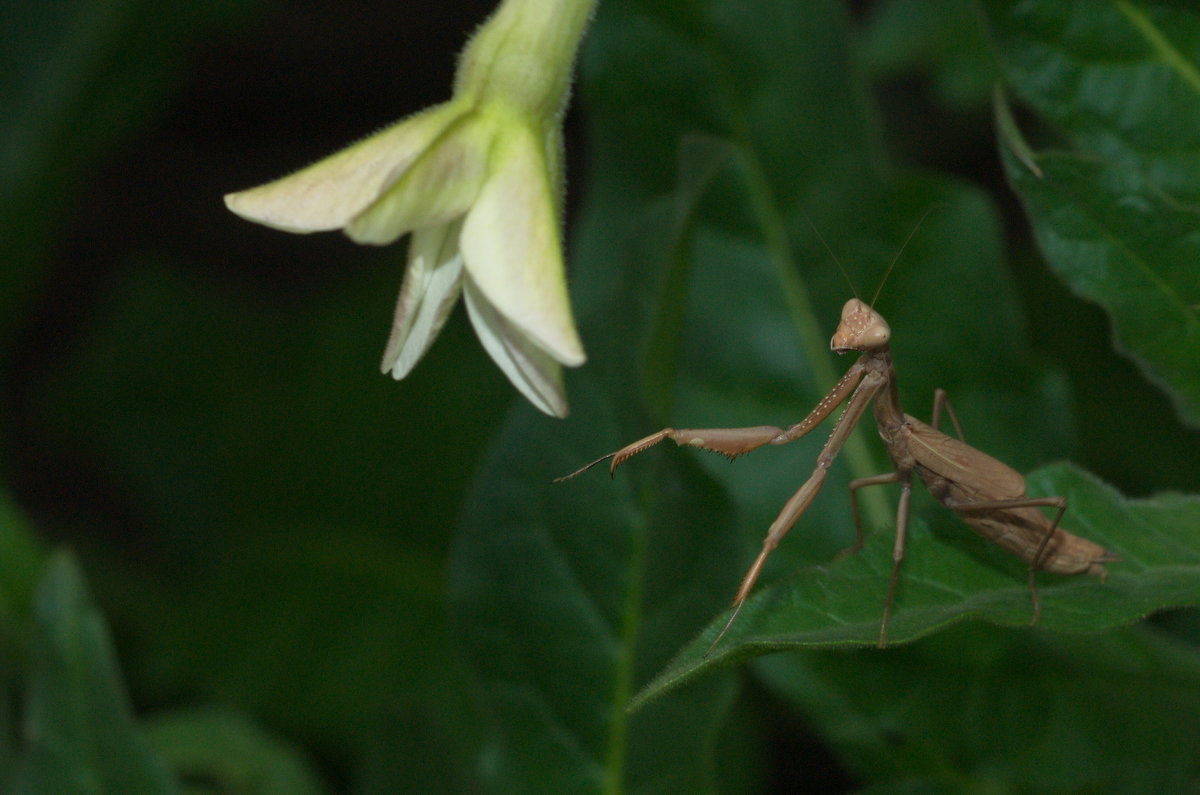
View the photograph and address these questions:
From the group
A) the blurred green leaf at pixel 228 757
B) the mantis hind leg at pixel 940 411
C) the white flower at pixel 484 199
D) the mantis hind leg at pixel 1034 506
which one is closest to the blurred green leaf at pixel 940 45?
the mantis hind leg at pixel 940 411

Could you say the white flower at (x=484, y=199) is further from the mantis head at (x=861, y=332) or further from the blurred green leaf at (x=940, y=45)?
the blurred green leaf at (x=940, y=45)

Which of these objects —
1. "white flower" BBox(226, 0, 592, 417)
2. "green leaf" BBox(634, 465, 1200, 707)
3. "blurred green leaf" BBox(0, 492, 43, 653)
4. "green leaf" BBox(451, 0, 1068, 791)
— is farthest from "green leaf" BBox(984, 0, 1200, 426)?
"blurred green leaf" BBox(0, 492, 43, 653)

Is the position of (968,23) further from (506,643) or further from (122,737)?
(122,737)

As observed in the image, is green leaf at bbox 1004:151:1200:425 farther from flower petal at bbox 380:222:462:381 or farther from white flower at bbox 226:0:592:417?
flower petal at bbox 380:222:462:381

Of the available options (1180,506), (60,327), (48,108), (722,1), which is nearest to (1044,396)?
(1180,506)

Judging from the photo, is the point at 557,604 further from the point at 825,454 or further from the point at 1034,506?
the point at 1034,506

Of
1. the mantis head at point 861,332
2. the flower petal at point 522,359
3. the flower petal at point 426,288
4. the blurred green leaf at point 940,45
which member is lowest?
the blurred green leaf at point 940,45
